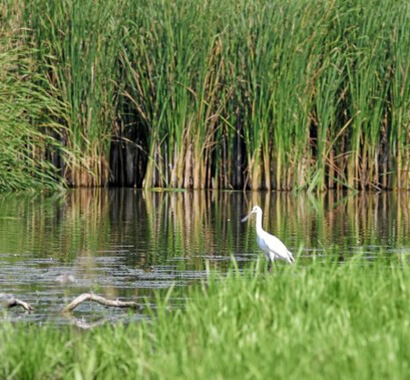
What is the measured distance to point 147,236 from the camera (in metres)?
12.2

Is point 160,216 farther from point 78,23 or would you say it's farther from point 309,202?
point 78,23

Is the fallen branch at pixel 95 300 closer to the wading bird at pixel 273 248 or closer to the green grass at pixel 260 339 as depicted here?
the green grass at pixel 260 339

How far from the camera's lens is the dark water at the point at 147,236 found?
27.7 ft

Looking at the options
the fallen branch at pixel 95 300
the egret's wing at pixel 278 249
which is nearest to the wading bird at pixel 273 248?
the egret's wing at pixel 278 249

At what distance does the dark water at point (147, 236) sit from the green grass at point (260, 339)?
0.51m

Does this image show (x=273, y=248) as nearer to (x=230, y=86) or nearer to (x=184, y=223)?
(x=184, y=223)

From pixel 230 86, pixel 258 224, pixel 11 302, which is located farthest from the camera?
pixel 230 86

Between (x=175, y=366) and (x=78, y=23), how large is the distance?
13743 mm

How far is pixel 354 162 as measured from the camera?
18578 millimetres

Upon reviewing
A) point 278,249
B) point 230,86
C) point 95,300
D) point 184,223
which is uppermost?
point 230,86

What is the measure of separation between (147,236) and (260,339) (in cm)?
714

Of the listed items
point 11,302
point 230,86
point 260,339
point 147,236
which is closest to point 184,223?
→ point 147,236

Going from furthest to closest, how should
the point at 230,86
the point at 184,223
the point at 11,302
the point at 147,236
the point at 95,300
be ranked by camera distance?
the point at 230,86 → the point at 184,223 → the point at 147,236 → the point at 95,300 → the point at 11,302

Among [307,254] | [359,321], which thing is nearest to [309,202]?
[307,254]
